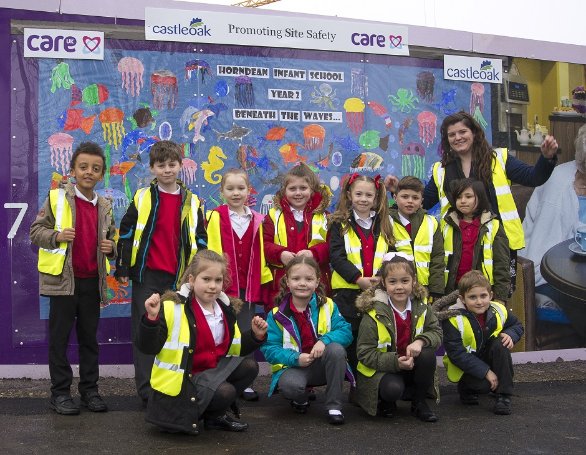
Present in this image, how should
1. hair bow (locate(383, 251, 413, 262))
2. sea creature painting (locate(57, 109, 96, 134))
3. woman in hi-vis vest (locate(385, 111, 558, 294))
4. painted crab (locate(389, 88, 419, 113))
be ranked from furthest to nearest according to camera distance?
painted crab (locate(389, 88, 419, 113))
sea creature painting (locate(57, 109, 96, 134))
woman in hi-vis vest (locate(385, 111, 558, 294))
hair bow (locate(383, 251, 413, 262))

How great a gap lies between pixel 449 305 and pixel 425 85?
2.57 meters

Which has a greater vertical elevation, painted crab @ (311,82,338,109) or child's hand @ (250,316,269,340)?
painted crab @ (311,82,338,109)

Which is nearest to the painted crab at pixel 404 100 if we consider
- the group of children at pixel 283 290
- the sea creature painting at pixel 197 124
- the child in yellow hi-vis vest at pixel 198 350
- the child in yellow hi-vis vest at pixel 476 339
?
the group of children at pixel 283 290

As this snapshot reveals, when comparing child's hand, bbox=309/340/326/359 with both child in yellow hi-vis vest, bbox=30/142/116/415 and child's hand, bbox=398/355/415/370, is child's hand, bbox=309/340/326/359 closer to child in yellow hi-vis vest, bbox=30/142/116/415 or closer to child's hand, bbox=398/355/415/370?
child's hand, bbox=398/355/415/370

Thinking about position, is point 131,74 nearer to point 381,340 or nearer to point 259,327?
point 259,327

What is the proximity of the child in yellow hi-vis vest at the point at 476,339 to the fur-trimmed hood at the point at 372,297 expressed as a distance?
1.30 feet

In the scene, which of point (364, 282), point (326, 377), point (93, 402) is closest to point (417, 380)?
point (326, 377)

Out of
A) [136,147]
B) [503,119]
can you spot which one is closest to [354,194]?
[136,147]

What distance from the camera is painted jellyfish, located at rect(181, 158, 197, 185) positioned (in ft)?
23.9

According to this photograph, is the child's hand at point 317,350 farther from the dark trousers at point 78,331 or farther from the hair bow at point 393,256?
the dark trousers at point 78,331

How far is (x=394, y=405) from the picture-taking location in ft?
19.2

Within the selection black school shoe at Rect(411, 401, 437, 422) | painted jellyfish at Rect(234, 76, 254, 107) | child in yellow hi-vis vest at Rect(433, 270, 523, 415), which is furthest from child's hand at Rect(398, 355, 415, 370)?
painted jellyfish at Rect(234, 76, 254, 107)

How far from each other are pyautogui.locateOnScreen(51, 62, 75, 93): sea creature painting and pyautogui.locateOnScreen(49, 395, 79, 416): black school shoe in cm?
255

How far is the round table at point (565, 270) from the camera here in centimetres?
824
